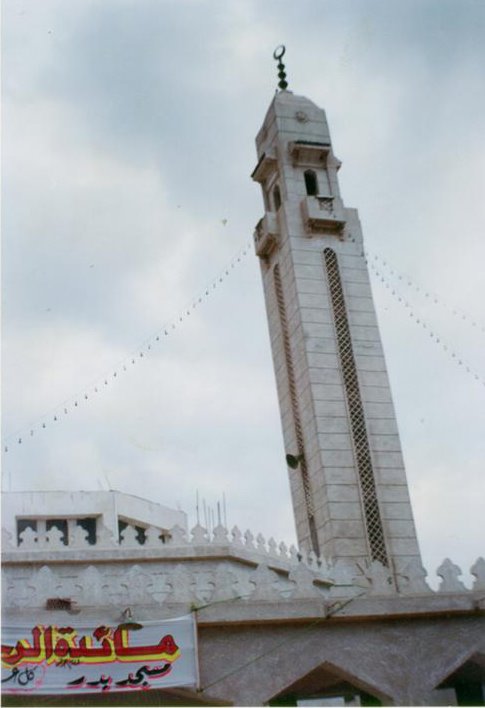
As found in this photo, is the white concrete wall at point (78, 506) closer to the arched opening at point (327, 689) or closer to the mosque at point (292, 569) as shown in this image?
the mosque at point (292, 569)

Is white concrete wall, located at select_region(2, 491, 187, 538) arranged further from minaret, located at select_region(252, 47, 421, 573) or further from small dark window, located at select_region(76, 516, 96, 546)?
minaret, located at select_region(252, 47, 421, 573)

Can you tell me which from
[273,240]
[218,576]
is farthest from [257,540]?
[273,240]

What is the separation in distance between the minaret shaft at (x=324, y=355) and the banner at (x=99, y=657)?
28.2 feet

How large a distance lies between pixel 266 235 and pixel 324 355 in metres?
3.93

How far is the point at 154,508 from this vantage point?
2652cm

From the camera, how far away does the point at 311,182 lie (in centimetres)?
2353

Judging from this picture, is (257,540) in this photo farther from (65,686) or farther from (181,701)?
(65,686)

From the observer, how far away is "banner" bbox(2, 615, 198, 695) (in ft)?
31.2

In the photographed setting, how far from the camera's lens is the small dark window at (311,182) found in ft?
76.7

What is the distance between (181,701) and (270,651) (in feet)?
3.91

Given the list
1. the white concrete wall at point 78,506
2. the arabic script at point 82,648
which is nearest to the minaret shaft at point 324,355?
the white concrete wall at point 78,506

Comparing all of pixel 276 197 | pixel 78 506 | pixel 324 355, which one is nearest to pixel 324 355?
pixel 324 355

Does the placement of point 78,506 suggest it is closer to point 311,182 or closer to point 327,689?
point 311,182

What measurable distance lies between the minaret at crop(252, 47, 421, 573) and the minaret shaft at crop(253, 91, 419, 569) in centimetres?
3
